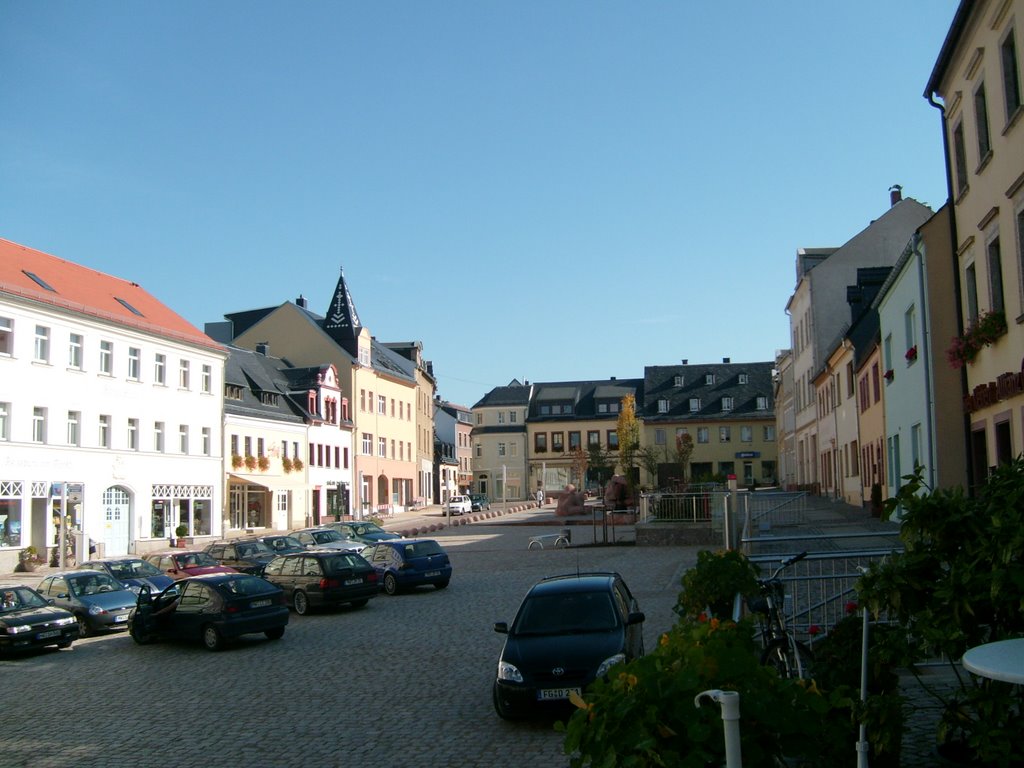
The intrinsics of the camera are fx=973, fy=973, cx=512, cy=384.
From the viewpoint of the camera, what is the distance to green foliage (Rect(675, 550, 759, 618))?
33.8ft

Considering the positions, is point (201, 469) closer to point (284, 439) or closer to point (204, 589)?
point (284, 439)

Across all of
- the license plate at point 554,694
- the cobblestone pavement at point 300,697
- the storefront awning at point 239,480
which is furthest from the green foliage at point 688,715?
the storefront awning at point 239,480

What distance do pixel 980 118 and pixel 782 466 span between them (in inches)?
2545

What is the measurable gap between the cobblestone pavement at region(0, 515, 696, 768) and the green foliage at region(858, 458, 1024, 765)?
4.70 m

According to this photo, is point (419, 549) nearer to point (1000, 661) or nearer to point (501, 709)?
point (501, 709)

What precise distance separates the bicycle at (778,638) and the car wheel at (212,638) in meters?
12.0

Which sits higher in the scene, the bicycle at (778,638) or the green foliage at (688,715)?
the green foliage at (688,715)

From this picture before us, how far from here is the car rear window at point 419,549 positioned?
25.8 meters

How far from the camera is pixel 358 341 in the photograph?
230 ft

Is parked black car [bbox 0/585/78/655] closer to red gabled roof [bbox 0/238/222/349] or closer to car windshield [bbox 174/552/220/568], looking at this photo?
car windshield [bbox 174/552/220/568]

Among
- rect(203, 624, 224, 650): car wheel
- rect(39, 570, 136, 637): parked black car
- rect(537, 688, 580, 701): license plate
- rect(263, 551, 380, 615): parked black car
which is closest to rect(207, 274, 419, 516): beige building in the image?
rect(263, 551, 380, 615): parked black car

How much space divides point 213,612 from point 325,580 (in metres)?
4.52

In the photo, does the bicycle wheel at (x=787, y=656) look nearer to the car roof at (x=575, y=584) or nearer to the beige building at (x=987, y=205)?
the car roof at (x=575, y=584)

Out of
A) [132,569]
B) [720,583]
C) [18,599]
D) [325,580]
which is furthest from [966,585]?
[132,569]
